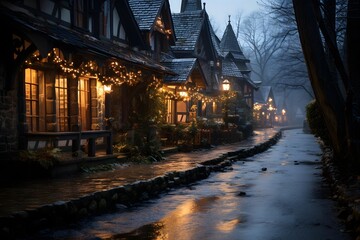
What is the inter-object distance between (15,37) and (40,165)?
3.64m

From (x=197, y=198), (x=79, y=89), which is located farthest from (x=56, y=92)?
(x=197, y=198)

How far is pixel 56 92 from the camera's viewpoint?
1521 cm

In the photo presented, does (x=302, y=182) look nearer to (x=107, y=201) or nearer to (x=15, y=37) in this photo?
(x=107, y=201)

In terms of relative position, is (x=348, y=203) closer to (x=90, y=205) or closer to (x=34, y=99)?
(x=90, y=205)

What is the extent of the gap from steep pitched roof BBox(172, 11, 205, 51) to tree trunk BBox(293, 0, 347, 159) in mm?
20300

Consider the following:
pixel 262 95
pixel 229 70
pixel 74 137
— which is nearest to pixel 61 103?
pixel 74 137

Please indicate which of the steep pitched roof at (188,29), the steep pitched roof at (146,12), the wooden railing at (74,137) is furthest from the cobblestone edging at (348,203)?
the steep pitched roof at (188,29)

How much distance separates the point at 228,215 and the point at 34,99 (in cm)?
792

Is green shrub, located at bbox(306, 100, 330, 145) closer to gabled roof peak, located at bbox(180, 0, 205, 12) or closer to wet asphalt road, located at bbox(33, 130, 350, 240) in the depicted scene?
wet asphalt road, located at bbox(33, 130, 350, 240)

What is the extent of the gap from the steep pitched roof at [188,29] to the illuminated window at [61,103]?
17.4 m

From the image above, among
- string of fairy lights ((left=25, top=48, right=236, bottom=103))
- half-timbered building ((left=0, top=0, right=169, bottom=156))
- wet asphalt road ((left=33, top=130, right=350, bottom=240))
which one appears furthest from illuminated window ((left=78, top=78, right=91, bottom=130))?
wet asphalt road ((left=33, top=130, right=350, bottom=240))

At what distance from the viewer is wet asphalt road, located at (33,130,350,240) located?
7.49m

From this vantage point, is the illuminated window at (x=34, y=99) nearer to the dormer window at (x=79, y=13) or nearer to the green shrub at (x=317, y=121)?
the dormer window at (x=79, y=13)

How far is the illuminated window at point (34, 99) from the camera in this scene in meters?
13.7
